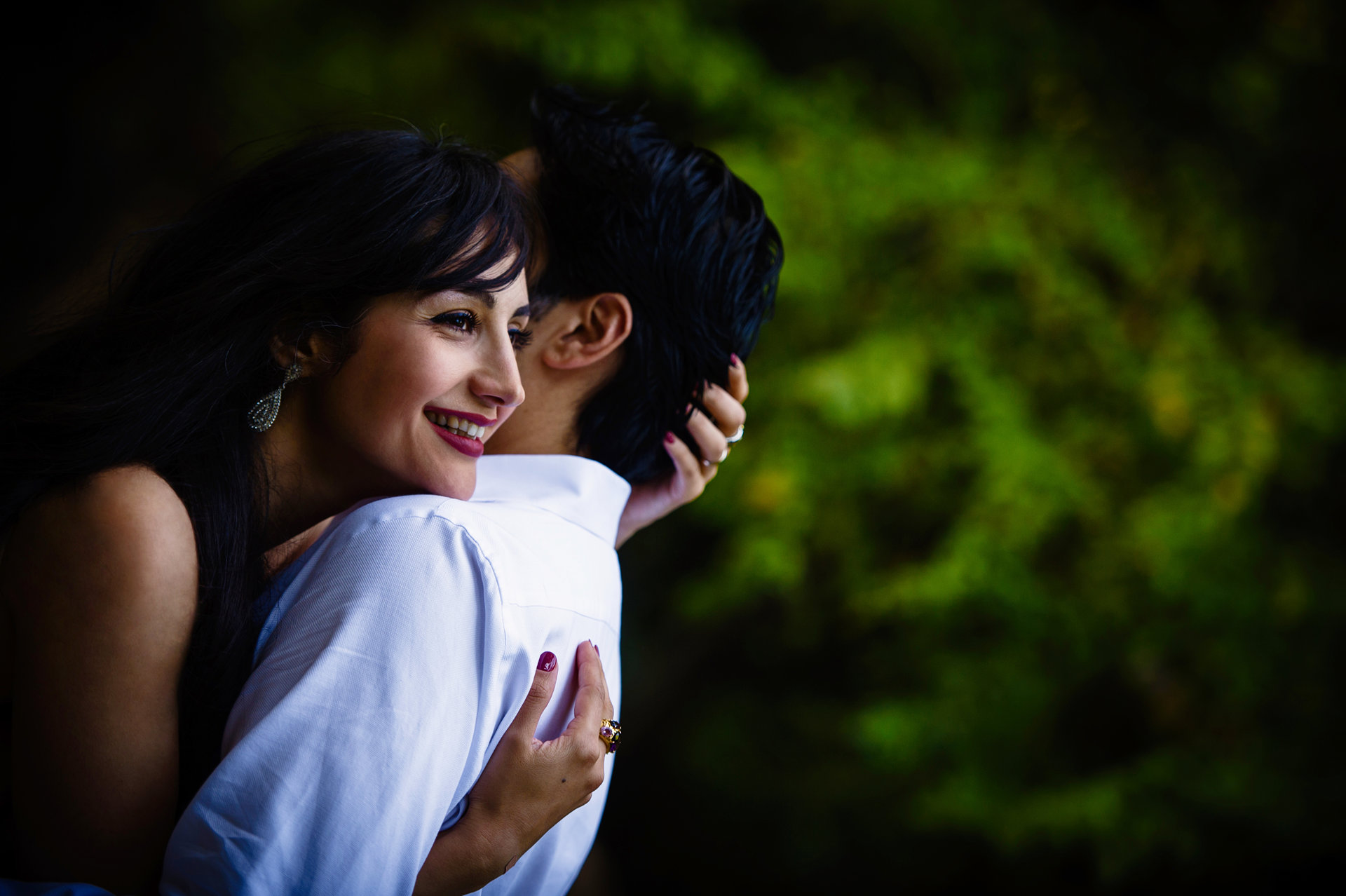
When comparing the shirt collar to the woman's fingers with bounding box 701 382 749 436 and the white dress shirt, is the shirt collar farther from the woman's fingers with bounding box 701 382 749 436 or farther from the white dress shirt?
the woman's fingers with bounding box 701 382 749 436

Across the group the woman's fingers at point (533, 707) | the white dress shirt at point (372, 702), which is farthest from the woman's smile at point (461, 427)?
the woman's fingers at point (533, 707)

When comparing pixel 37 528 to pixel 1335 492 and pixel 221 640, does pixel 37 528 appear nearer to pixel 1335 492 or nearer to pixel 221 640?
pixel 221 640

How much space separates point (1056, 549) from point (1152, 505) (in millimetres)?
367

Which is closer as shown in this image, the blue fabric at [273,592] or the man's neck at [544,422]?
the blue fabric at [273,592]

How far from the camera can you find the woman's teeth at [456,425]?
4.32ft

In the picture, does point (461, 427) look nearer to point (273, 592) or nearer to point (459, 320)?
point (459, 320)

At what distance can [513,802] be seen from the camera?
3.97 feet

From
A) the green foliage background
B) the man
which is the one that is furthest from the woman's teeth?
the green foliage background

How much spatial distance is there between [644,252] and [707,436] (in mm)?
362

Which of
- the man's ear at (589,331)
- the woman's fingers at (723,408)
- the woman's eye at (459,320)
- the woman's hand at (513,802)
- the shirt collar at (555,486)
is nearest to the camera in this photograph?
the woman's hand at (513,802)

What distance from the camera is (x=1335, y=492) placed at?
3.33 m

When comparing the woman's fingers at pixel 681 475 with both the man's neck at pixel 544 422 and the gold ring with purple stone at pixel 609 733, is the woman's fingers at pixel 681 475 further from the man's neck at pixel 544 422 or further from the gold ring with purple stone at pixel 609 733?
the gold ring with purple stone at pixel 609 733

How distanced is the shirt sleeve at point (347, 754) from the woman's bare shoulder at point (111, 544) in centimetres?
17

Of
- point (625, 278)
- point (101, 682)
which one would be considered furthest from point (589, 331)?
point (101, 682)
